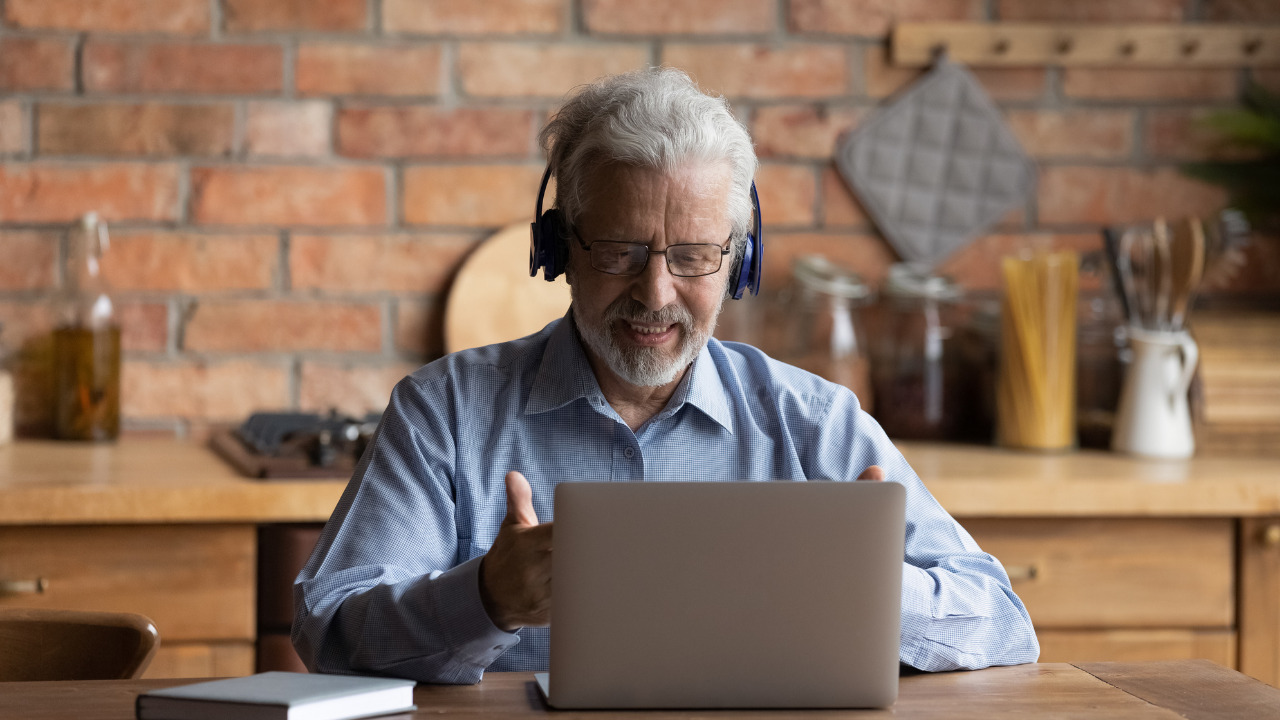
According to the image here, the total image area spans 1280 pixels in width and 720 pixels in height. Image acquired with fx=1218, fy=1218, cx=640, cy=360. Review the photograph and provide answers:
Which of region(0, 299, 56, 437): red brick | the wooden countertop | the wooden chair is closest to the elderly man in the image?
the wooden chair

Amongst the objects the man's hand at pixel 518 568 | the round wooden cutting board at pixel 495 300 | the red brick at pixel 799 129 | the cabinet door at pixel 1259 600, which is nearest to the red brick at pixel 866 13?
the red brick at pixel 799 129

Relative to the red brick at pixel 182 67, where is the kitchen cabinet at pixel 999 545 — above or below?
below

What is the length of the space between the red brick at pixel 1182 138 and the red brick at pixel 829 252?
0.55 m

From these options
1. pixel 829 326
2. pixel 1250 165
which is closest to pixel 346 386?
pixel 829 326

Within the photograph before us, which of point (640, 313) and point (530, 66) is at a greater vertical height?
point (530, 66)

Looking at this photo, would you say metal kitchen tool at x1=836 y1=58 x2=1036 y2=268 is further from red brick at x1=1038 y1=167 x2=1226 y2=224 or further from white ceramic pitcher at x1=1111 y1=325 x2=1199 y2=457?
white ceramic pitcher at x1=1111 y1=325 x2=1199 y2=457

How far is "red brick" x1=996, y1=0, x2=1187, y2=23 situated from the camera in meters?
2.33

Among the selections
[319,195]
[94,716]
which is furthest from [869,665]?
[319,195]

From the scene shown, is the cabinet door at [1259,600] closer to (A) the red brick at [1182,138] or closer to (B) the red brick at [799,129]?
(A) the red brick at [1182,138]

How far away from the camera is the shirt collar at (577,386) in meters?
1.36

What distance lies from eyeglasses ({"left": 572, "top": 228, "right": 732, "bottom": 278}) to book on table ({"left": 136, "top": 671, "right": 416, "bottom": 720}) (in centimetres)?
50

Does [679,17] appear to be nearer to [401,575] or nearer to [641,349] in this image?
[641,349]

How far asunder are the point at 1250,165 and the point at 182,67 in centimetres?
200

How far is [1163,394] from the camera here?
2.06 m
